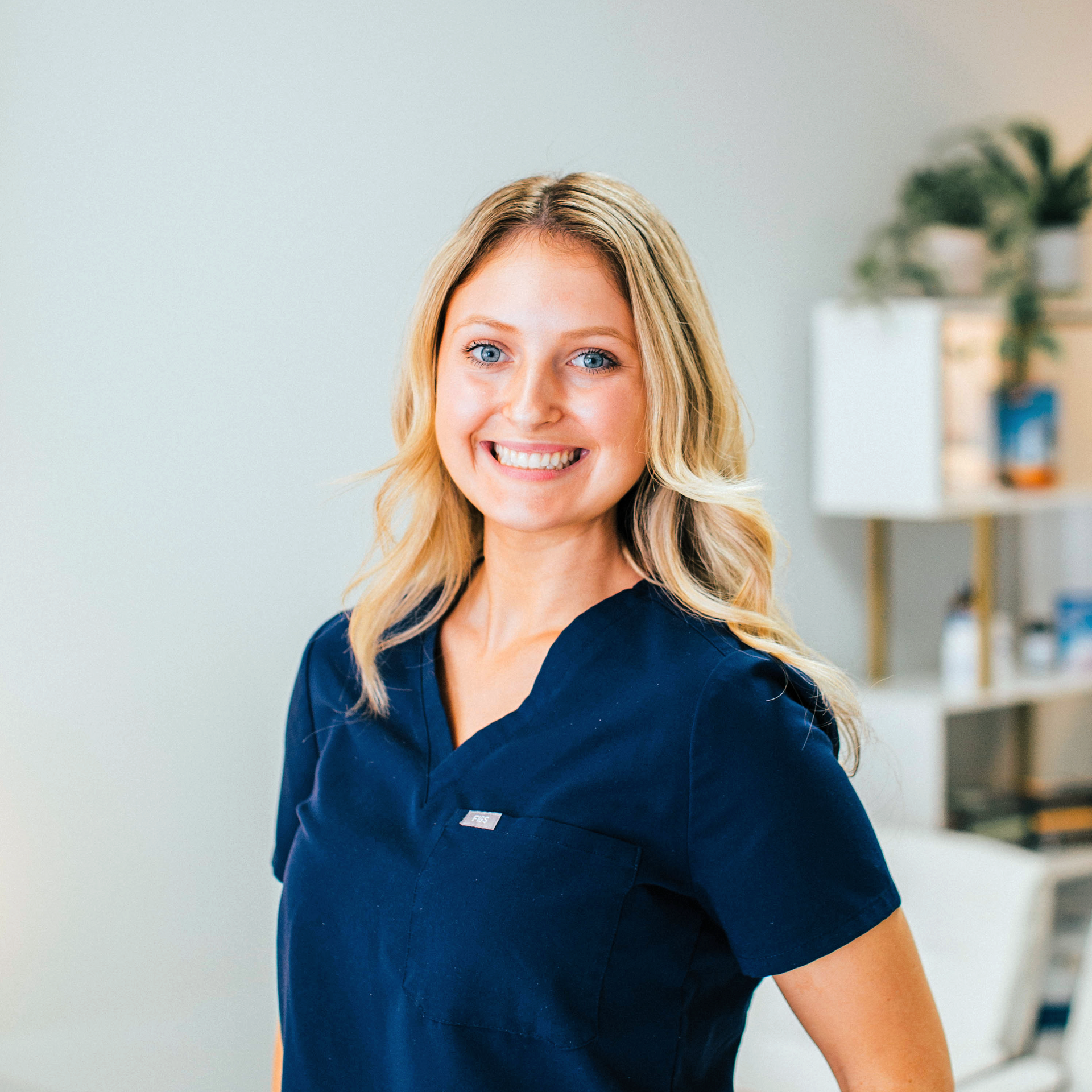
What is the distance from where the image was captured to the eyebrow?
37.5 inches

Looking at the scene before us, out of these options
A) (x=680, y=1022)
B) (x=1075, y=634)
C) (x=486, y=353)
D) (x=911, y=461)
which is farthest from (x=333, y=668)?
(x=1075, y=634)

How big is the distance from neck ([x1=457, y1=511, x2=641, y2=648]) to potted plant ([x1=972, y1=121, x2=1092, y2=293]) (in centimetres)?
204

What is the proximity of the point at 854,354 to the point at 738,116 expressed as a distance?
561 millimetres

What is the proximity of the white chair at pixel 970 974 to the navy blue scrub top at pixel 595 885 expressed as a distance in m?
0.95

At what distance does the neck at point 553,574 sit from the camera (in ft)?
3.45

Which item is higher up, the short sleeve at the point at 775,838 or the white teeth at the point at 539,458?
the white teeth at the point at 539,458

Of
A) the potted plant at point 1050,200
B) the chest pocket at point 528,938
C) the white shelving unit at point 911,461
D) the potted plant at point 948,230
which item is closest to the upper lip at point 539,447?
the chest pocket at point 528,938

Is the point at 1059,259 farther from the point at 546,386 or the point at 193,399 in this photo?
the point at 546,386

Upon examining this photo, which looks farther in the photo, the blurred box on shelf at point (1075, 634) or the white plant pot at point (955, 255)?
the blurred box on shelf at point (1075, 634)

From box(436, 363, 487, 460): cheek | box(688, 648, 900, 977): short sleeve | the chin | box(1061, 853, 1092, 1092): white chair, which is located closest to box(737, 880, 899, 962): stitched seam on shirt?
box(688, 648, 900, 977): short sleeve

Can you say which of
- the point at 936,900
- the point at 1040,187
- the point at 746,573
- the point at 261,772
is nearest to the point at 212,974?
the point at 261,772

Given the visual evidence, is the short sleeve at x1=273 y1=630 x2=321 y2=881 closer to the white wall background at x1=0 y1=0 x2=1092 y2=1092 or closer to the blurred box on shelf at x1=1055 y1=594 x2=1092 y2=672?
the white wall background at x1=0 y1=0 x2=1092 y2=1092

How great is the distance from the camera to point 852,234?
2.71 m

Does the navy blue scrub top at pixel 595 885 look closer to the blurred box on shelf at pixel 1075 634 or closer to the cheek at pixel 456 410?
the cheek at pixel 456 410
